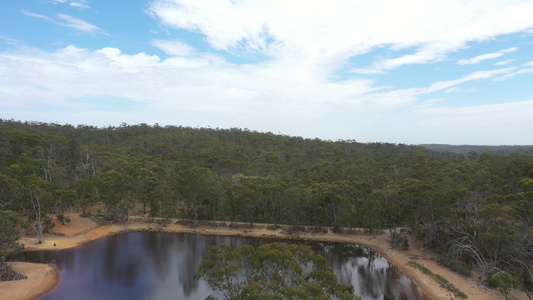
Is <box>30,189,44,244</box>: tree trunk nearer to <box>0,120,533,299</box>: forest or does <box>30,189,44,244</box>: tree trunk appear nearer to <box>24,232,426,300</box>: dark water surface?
<box>0,120,533,299</box>: forest

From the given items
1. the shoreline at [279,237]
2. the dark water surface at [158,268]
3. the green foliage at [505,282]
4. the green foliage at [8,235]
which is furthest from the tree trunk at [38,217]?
the green foliage at [505,282]

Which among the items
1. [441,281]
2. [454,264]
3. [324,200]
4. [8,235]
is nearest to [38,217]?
[8,235]

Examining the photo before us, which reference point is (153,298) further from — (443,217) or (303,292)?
(443,217)

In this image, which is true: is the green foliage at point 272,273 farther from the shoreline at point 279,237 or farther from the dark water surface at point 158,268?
the shoreline at point 279,237

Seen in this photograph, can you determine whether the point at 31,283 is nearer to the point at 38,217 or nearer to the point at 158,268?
the point at 158,268

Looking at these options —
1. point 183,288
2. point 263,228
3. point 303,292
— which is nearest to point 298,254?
point 303,292

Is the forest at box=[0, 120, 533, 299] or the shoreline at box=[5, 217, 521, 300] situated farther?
the forest at box=[0, 120, 533, 299]

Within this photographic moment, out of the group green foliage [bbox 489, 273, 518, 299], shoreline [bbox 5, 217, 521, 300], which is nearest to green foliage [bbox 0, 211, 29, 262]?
shoreline [bbox 5, 217, 521, 300]
